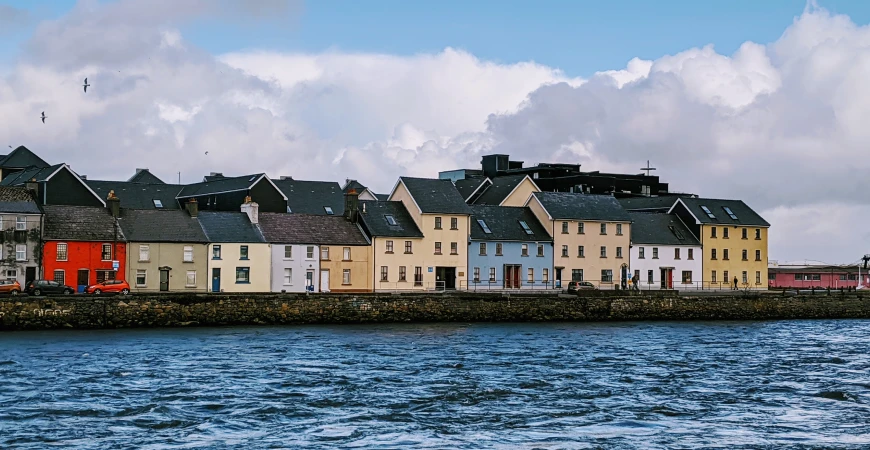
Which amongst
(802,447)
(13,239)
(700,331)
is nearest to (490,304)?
(700,331)

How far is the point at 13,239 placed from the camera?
71812 mm

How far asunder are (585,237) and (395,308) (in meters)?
29.8

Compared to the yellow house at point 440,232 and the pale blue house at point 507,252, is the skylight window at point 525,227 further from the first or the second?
the yellow house at point 440,232

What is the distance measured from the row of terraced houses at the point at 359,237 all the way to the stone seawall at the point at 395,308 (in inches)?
487

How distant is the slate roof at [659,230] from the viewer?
9953cm

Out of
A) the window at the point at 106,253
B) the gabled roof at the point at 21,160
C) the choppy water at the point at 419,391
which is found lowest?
the choppy water at the point at 419,391

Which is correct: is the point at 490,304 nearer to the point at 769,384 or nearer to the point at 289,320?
the point at 289,320

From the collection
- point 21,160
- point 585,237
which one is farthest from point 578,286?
point 21,160

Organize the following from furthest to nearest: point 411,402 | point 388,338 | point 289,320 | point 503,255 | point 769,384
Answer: point 503,255 → point 289,320 → point 388,338 → point 769,384 → point 411,402

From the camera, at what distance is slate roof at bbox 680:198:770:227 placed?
10406 cm

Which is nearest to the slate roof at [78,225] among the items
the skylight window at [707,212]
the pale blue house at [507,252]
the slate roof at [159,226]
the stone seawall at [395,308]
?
the slate roof at [159,226]

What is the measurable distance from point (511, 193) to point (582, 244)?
427 inches

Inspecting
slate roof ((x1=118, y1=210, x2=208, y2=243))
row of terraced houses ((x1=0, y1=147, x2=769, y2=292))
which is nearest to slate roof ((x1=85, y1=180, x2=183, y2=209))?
row of terraced houses ((x1=0, y1=147, x2=769, y2=292))

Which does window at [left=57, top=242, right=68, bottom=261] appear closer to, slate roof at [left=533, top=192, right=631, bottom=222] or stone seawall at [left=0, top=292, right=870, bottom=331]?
stone seawall at [left=0, top=292, right=870, bottom=331]
